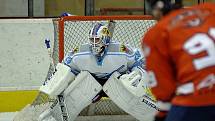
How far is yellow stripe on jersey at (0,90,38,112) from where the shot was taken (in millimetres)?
6246

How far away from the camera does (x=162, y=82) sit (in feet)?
7.64

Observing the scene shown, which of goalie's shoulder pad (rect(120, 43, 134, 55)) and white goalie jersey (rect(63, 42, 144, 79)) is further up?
goalie's shoulder pad (rect(120, 43, 134, 55))

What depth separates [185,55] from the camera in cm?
226

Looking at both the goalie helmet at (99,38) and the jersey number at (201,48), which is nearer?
the jersey number at (201,48)

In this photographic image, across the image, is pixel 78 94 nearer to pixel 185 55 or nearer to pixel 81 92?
pixel 81 92

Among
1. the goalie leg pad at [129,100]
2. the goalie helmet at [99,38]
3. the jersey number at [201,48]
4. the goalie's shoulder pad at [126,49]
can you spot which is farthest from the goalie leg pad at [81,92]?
the jersey number at [201,48]

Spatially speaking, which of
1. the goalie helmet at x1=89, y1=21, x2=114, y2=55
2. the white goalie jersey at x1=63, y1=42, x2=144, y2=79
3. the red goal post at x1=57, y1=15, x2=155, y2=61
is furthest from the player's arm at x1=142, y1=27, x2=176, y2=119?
the red goal post at x1=57, y1=15, x2=155, y2=61

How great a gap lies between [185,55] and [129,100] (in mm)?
2667

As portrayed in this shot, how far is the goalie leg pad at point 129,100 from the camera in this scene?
16.0 feet

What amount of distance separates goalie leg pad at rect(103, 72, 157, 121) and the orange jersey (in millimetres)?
2534

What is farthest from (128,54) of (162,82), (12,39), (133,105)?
(162,82)

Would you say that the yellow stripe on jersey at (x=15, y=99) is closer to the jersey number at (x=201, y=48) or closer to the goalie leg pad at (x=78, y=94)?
the goalie leg pad at (x=78, y=94)

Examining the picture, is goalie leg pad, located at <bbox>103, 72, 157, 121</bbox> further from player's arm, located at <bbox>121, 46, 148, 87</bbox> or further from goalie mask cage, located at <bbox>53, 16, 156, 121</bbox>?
goalie mask cage, located at <bbox>53, 16, 156, 121</bbox>

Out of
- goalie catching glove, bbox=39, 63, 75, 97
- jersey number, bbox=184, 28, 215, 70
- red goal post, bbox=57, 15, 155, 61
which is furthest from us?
red goal post, bbox=57, 15, 155, 61
